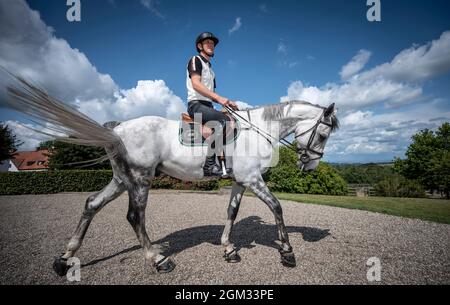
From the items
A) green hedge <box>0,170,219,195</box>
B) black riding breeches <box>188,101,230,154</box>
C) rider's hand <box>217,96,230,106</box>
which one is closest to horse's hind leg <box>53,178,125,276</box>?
black riding breeches <box>188,101,230,154</box>

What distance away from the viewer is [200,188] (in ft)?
62.7

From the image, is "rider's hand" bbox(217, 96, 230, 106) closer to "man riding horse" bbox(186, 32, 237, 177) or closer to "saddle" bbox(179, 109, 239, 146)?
"man riding horse" bbox(186, 32, 237, 177)

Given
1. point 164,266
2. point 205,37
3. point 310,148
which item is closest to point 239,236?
point 164,266

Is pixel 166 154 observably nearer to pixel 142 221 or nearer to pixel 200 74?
pixel 142 221

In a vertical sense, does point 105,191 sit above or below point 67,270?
above

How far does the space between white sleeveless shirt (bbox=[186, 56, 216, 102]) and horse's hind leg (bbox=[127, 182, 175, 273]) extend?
6.16 ft

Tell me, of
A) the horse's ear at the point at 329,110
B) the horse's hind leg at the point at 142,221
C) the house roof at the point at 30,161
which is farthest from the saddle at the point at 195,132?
the house roof at the point at 30,161

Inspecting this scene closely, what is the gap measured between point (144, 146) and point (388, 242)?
5.92 m

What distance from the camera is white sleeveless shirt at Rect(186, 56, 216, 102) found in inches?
161

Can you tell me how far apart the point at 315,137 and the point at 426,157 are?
3983 cm

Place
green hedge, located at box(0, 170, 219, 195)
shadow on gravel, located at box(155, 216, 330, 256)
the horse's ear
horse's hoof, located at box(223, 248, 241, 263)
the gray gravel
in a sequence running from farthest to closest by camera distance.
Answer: green hedge, located at box(0, 170, 219, 195) < shadow on gravel, located at box(155, 216, 330, 256) < the horse's ear < horse's hoof, located at box(223, 248, 241, 263) < the gray gravel

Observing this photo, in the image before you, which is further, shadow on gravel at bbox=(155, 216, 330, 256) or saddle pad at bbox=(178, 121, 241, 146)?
shadow on gravel at bbox=(155, 216, 330, 256)

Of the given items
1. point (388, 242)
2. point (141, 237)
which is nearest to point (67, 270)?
point (141, 237)
